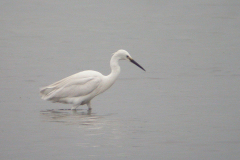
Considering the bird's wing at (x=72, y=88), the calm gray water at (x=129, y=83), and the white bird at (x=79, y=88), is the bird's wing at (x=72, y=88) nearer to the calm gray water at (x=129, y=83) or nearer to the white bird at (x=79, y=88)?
the white bird at (x=79, y=88)

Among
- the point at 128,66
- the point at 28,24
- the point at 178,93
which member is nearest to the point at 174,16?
the point at 28,24

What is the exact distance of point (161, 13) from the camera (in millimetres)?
33250

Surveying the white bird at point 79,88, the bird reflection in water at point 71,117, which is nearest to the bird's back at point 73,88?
the white bird at point 79,88

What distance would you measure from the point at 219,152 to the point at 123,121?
2.77 meters

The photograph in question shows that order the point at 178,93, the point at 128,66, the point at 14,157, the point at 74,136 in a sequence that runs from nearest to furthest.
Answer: the point at 14,157 < the point at 74,136 < the point at 178,93 < the point at 128,66

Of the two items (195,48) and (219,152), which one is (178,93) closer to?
(219,152)

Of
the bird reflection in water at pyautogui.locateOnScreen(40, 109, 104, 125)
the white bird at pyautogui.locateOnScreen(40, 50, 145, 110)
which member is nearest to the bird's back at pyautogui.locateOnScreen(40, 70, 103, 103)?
the white bird at pyautogui.locateOnScreen(40, 50, 145, 110)

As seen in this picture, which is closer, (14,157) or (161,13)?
(14,157)

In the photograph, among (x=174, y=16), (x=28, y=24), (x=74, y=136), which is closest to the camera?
(x=74, y=136)

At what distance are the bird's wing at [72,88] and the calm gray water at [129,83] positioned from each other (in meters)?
0.42

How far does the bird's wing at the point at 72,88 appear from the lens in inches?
527

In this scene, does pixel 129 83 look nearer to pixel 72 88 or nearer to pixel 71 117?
pixel 72 88

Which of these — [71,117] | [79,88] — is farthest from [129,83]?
[71,117]

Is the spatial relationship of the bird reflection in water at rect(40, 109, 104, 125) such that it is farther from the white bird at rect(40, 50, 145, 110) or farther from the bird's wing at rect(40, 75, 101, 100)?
the bird's wing at rect(40, 75, 101, 100)
